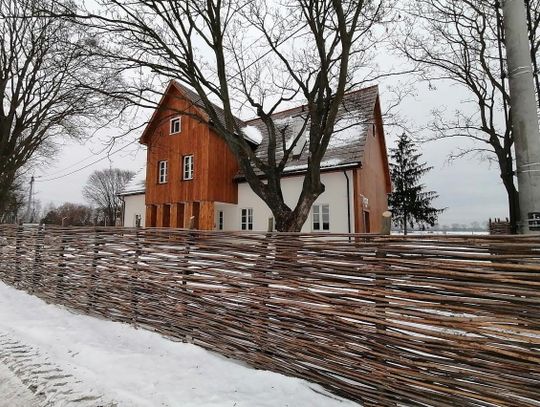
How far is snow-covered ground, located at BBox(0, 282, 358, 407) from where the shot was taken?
112 inches

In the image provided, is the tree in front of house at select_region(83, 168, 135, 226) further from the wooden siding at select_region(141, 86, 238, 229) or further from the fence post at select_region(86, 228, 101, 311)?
the fence post at select_region(86, 228, 101, 311)

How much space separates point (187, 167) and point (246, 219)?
4134mm

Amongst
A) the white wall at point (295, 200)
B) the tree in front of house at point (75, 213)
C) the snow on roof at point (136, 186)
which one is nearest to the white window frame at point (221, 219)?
the white wall at point (295, 200)

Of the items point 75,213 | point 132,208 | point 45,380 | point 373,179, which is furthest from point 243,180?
point 75,213

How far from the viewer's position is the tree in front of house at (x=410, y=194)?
102ft

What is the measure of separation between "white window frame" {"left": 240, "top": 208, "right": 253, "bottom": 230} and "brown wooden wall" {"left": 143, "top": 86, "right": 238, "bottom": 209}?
2.65 feet

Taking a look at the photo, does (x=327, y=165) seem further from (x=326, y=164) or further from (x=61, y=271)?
(x=61, y=271)

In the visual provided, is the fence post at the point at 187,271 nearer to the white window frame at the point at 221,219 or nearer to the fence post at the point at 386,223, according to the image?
the fence post at the point at 386,223

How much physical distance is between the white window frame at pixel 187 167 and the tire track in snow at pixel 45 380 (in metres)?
13.0

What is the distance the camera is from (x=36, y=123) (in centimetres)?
1387

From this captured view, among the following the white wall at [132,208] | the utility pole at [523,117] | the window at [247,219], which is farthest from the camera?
the white wall at [132,208]

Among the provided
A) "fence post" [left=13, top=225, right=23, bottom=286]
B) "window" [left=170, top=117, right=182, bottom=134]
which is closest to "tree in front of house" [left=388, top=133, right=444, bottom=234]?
"window" [left=170, top=117, right=182, bottom=134]

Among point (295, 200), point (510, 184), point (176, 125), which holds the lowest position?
point (295, 200)

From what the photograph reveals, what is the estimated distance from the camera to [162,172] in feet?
59.3
